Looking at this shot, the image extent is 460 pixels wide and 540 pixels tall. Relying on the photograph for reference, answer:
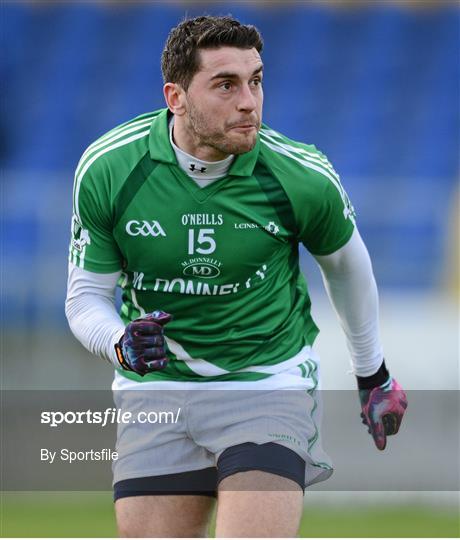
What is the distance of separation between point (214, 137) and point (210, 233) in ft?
1.05

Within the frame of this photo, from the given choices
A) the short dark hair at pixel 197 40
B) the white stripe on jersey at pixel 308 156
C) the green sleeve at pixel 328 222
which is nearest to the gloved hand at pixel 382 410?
the green sleeve at pixel 328 222

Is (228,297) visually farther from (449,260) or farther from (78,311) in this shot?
(449,260)

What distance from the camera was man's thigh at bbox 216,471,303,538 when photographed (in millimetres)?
3252

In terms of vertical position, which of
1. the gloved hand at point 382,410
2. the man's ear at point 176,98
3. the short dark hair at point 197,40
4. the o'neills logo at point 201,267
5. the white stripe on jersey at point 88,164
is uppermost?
the short dark hair at point 197,40

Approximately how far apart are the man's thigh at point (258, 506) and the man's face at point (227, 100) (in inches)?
41.9

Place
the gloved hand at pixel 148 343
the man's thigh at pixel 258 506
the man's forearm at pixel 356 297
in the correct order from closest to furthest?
the man's thigh at pixel 258 506 < the gloved hand at pixel 148 343 < the man's forearm at pixel 356 297

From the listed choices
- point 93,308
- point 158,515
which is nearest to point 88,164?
point 93,308

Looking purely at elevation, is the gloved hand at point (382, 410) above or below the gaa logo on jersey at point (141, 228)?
below

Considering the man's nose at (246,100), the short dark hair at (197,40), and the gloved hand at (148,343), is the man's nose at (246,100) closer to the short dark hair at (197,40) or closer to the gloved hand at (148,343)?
the short dark hair at (197,40)

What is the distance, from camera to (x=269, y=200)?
3.60 meters

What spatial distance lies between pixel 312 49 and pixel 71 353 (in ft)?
19.9

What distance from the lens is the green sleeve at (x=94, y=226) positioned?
3.57m

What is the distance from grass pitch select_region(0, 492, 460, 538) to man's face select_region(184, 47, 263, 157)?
328cm

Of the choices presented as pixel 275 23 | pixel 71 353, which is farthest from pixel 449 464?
pixel 275 23
